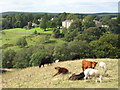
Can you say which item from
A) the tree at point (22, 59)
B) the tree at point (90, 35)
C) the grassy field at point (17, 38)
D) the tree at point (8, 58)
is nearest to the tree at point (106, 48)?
the tree at point (22, 59)

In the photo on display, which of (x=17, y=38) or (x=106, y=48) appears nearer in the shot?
(x=106, y=48)

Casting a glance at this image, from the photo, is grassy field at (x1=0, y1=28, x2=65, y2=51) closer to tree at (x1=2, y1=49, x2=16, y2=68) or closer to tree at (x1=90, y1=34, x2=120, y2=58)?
tree at (x1=2, y1=49, x2=16, y2=68)

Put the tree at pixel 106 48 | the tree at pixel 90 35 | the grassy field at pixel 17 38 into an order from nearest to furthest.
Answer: the tree at pixel 106 48
the tree at pixel 90 35
the grassy field at pixel 17 38

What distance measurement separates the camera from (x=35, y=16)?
89.8 m

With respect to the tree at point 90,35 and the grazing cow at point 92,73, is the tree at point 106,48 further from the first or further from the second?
the grazing cow at point 92,73

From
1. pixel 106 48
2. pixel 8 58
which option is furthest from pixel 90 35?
pixel 8 58

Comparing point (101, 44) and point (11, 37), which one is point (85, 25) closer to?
point (11, 37)

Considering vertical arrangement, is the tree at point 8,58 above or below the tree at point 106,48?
below

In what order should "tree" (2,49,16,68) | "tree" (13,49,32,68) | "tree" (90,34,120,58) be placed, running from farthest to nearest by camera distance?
"tree" (2,49,16,68), "tree" (13,49,32,68), "tree" (90,34,120,58)

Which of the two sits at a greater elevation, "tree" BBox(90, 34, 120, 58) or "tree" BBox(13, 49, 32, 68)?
"tree" BBox(90, 34, 120, 58)

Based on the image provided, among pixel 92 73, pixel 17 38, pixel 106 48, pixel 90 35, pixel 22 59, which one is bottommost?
pixel 22 59

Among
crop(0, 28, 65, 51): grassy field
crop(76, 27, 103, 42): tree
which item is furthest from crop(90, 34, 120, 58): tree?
crop(0, 28, 65, 51): grassy field

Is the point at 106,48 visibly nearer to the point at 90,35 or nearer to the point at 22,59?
the point at 22,59

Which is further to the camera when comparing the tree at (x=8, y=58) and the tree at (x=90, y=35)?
the tree at (x=90, y=35)
